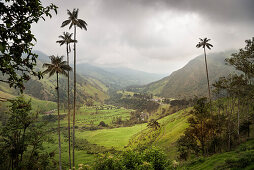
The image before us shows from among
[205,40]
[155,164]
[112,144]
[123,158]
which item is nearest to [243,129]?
[205,40]

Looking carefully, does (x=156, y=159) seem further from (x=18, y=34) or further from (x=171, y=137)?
(x=171, y=137)

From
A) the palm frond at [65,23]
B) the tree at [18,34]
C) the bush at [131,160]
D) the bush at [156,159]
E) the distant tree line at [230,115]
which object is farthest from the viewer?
the palm frond at [65,23]

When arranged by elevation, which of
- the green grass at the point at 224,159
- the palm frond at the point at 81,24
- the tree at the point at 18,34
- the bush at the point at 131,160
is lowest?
the green grass at the point at 224,159

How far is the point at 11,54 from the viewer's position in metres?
6.19

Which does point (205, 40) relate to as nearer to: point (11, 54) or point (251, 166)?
point (251, 166)

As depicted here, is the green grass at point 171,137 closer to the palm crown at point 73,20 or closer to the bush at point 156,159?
the bush at point 156,159

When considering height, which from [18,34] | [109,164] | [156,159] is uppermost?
[18,34]

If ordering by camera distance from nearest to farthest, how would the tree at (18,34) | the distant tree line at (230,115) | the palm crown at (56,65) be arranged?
1. the tree at (18,34)
2. the palm crown at (56,65)
3. the distant tree line at (230,115)

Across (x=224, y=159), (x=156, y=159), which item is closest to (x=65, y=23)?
(x=156, y=159)

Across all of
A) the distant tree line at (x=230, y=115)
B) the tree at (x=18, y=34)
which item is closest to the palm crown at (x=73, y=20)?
the tree at (x=18, y=34)

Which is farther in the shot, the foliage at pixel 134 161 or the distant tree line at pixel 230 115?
the distant tree line at pixel 230 115

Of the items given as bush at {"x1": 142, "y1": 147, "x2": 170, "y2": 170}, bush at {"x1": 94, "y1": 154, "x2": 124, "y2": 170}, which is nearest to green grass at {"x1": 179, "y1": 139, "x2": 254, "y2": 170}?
bush at {"x1": 142, "y1": 147, "x2": 170, "y2": 170}

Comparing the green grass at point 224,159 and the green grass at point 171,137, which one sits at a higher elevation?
the green grass at point 224,159

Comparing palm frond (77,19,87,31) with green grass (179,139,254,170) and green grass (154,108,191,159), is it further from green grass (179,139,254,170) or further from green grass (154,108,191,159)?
green grass (154,108,191,159)
